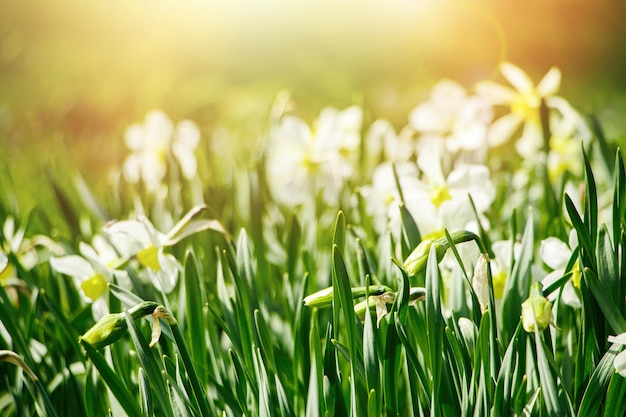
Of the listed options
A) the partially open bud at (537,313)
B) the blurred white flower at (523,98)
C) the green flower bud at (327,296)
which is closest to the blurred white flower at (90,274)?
the green flower bud at (327,296)

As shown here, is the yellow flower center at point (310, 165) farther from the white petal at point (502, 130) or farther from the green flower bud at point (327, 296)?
the green flower bud at point (327, 296)

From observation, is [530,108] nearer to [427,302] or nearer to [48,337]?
[427,302]

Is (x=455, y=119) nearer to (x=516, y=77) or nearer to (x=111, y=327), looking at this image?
(x=516, y=77)

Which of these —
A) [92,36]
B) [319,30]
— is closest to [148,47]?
[92,36]

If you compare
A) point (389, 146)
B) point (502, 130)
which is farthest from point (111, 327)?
point (502, 130)

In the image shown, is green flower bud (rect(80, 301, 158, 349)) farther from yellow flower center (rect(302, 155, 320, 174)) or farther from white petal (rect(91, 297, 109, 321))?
yellow flower center (rect(302, 155, 320, 174))

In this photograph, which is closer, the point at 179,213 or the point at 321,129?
the point at 179,213
